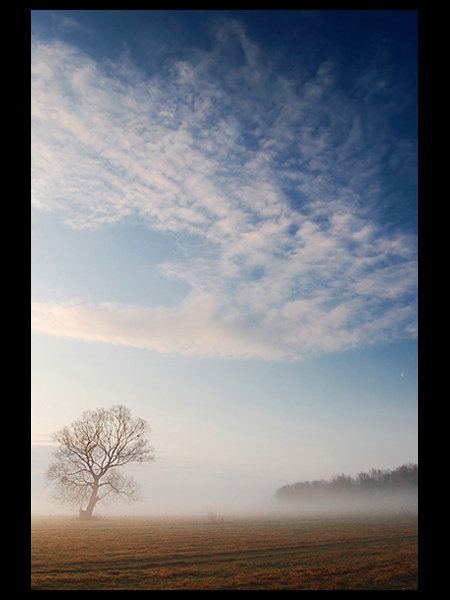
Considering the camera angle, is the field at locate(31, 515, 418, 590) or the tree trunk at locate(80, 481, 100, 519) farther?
the tree trunk at locate(80, 481, 100, 519)

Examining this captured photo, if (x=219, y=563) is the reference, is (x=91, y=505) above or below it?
below

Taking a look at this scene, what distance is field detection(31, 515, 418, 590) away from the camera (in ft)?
42.5

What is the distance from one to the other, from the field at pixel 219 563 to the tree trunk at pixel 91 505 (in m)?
16.4

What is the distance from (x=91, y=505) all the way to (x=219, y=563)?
2811 centimetres

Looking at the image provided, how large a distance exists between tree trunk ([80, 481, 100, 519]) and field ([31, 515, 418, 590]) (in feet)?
53.9

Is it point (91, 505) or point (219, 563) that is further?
point (91, 505)

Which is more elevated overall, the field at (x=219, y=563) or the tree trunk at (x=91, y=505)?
the field at (x=219, y=563)

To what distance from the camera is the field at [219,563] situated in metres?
13.0

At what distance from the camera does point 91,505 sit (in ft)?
128
